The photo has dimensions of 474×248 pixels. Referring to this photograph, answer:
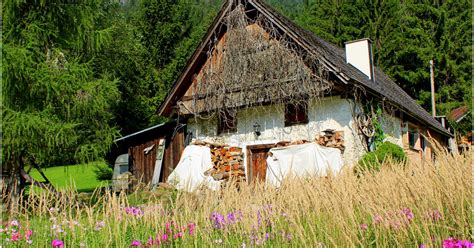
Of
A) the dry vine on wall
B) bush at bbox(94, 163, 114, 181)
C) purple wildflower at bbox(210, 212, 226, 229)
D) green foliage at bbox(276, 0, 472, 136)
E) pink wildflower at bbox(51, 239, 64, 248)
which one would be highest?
green foliage at bbox(276, 0, 472, 136)

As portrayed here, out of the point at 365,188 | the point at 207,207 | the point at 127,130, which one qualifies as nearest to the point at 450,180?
the point at 365,188

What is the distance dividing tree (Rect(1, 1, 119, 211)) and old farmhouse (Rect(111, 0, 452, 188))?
9.89 ft

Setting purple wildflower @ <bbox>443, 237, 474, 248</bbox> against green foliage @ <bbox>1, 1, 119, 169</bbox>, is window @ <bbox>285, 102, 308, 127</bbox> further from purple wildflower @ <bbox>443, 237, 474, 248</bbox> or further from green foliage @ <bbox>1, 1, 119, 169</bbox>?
purple wildflower @ <bbox>443, 237, 474, 248</bbox>

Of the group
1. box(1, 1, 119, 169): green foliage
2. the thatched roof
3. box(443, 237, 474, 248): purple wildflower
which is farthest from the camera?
the thatched roof

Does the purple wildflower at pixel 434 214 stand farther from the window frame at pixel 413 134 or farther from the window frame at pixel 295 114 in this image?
the window frame at pixel 413 134

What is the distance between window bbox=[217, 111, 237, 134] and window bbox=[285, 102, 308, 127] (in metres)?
1.85

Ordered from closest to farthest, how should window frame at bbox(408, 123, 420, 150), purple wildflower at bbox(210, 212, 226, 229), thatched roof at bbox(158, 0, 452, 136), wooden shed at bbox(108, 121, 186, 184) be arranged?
1. purple wildflower at bbox(210, 212, 226, 229)
2. thatched roof at bbox(158, 0, 452, 136)
3. window frame at bbox(408, 123, 420, 150)
4. wooden shed at bbox(108, 121, 186, 184)

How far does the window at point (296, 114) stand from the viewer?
1335cm

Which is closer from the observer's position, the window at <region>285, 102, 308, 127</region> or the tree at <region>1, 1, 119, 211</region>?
the tree at <region>1, 1, 119, 211</region>

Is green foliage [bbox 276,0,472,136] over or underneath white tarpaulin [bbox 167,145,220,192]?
over

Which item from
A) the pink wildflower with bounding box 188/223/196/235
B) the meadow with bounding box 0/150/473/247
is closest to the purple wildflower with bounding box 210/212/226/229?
the meadow with bounding box 0/150/473/247

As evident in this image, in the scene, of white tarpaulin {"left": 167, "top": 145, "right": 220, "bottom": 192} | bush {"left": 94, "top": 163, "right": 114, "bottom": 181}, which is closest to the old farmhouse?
white tarpaulin {"left": 167, "top": 145, "right": 220, "bottom": 192}

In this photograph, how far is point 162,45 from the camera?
31688mm

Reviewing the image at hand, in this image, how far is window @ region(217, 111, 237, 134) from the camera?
14764 mm
